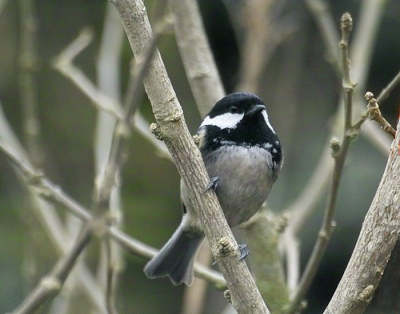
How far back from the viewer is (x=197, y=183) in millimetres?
1975

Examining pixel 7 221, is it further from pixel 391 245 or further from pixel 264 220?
pixel 391 245

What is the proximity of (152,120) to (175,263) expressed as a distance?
330cm

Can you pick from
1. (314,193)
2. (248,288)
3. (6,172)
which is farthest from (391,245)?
(6,172)

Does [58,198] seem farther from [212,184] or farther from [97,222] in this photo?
[97,222]

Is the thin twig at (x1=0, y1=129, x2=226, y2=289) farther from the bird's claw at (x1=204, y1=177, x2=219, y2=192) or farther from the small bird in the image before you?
the bird's claw at (x1=204, y1=177, x2=219, y2=192)

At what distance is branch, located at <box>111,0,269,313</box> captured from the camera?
6.18ft

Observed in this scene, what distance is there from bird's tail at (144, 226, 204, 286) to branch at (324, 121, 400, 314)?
1.14 m

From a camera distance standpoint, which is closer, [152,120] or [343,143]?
[343,143]

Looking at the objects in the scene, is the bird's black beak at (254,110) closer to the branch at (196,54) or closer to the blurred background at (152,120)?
the branch at (196,54)

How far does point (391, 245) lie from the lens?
1.81 metres

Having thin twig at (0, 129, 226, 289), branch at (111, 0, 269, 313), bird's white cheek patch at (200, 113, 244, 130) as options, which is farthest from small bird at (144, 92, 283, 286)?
branch at (111, 0, 269, 313)

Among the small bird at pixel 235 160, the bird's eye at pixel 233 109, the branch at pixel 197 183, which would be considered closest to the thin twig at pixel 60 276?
the branch at pixel 197 183

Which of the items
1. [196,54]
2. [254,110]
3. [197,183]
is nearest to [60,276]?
[197,183]

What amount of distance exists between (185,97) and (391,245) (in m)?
4.66
